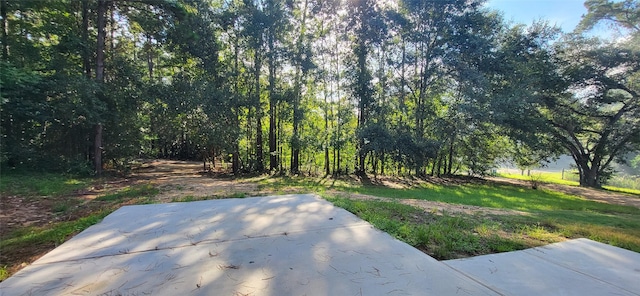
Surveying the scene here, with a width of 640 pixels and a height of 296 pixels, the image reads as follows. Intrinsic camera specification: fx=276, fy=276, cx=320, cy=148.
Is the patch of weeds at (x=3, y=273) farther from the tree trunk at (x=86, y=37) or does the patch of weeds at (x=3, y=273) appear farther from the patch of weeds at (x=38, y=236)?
the tree trunk at (x=86, y=37)

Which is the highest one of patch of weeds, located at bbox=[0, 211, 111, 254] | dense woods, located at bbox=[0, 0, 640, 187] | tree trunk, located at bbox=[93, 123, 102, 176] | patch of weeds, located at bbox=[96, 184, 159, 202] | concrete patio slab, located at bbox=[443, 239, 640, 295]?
dense woods, located at bbox=[0, 0, 640, 187]

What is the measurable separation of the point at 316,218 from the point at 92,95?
7992 millimetres

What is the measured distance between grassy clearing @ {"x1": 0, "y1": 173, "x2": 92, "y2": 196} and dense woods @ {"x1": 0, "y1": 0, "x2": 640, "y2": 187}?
1040 millimetres

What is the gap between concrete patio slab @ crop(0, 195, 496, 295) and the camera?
167cm

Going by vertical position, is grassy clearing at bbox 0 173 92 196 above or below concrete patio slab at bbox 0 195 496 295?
below

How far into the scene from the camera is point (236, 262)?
6.63 ft

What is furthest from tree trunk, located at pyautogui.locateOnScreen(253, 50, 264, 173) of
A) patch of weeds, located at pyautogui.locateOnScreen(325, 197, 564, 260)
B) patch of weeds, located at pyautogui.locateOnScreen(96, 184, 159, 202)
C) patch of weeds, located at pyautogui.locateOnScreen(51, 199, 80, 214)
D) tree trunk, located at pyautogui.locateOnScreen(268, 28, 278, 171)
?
patch of weeds, located at pyautogui.locateOnScreen(325, 197, 564, 260)

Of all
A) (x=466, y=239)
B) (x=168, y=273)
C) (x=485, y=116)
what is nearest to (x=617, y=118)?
(x=485, y=116)

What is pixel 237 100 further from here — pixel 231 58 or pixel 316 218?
pixel 316 218

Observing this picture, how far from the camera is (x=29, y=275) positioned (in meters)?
1.82

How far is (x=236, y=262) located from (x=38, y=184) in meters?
6.97

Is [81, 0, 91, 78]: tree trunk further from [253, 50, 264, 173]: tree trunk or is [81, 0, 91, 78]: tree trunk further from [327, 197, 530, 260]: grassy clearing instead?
[327, 197, 530, 260]: grassy clearing

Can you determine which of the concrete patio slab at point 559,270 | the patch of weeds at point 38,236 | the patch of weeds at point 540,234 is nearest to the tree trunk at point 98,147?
the patch of weeds at point 38,236

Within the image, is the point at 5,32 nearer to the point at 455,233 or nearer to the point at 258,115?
the point at 258,115
